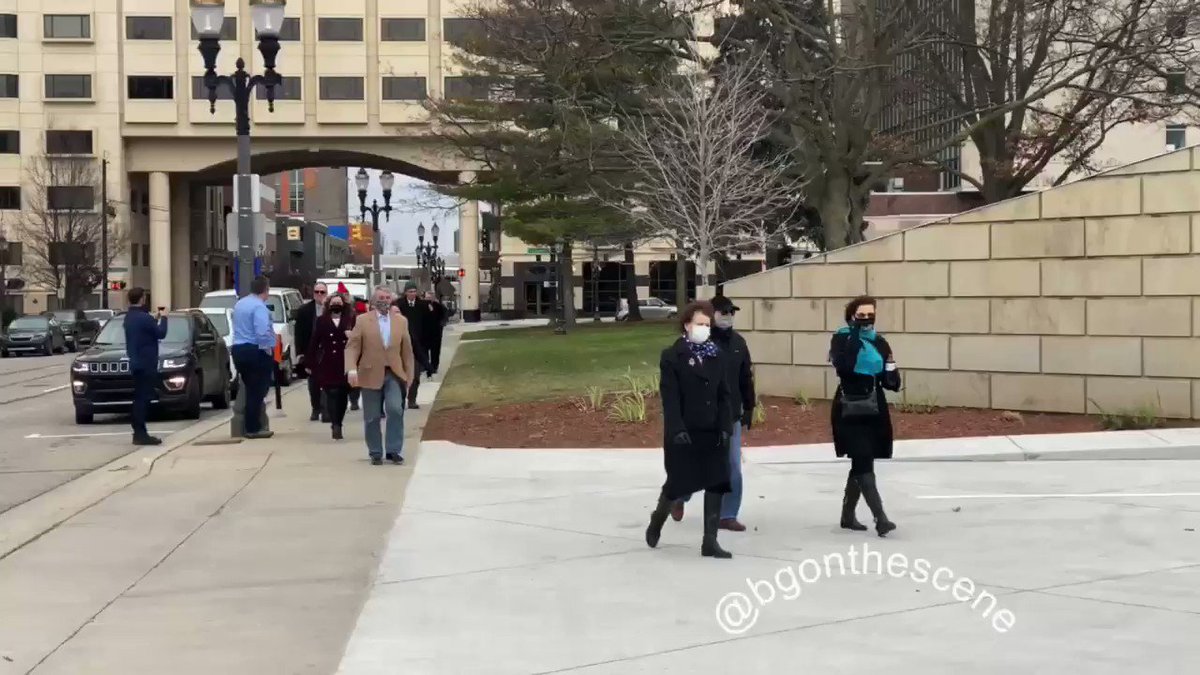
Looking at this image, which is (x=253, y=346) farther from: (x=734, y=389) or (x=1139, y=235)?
(x=1139, y=235)

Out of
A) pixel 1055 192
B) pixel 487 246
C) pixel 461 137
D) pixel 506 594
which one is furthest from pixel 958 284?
pixel 487 246

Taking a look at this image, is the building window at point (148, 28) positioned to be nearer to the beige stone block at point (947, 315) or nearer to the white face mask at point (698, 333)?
the beige stone block at point (947, 315)

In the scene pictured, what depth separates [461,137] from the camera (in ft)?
140

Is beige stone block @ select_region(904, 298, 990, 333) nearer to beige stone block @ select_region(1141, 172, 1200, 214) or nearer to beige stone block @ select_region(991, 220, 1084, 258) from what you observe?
beige stone block @ select_region(991, 220, 1084, 258)

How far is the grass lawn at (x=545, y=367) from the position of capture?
70.0ft

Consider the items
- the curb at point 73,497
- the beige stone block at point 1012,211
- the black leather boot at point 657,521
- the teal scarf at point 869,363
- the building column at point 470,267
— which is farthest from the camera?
the building column at point 470,267

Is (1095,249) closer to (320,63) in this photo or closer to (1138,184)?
(1138,184)

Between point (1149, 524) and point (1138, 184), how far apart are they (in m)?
7.15

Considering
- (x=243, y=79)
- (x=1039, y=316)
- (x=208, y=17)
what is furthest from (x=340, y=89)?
(x=1039, y=316)

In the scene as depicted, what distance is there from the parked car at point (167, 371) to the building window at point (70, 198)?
51.1 meters

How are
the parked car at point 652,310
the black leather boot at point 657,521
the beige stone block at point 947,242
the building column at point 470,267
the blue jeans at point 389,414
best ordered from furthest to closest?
the building column at point 470,267 → the parked car at point 652,310 → the beige stone block at point 947,242 → the blue jeans at point 389,414 → the black leather boot at point 657,521

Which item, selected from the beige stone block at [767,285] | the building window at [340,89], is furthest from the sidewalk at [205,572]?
the building window at [340,89]

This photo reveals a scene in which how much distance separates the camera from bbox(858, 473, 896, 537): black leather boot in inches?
380

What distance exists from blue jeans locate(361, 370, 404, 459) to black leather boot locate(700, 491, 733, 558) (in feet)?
18.0
